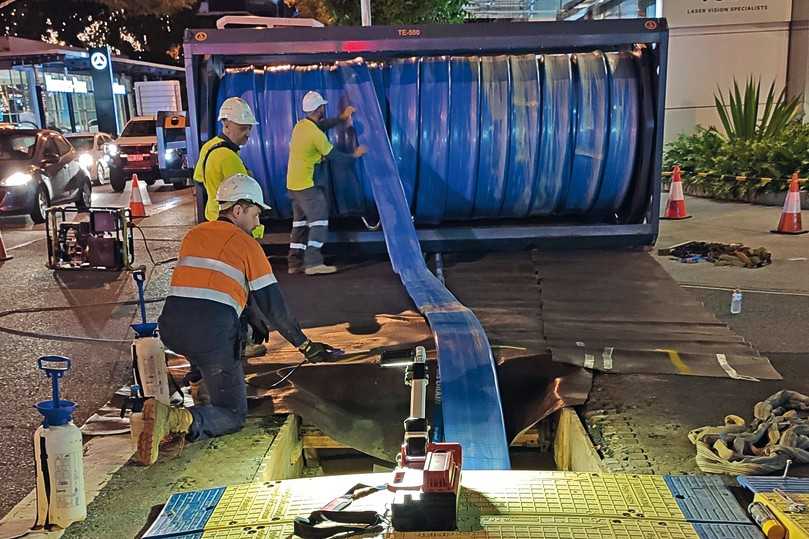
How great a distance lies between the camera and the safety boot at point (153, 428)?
3611 mm

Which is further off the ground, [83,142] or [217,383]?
[83,142]

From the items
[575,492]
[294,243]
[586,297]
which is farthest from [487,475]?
[294,243]

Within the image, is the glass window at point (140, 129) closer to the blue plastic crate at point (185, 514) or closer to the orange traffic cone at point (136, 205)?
the orange traffic cone at point (136, 205)

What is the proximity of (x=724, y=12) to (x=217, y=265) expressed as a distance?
14.9 meters

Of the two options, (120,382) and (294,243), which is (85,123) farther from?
(120,382)

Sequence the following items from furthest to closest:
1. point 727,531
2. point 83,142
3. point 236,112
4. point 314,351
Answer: point 83,142 < point 236,112 < point 314,351 < point 727,531

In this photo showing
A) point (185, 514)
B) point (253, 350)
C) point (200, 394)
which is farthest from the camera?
point (253, 350)

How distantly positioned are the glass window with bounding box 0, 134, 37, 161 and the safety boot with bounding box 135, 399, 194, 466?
1081 centimetres

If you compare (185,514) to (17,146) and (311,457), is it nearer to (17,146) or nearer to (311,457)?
(311,457)

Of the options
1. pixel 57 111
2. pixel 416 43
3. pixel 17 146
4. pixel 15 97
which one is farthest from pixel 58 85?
pixel 416 43

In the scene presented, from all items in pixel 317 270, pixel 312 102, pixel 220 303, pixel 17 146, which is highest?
pixel 312 102

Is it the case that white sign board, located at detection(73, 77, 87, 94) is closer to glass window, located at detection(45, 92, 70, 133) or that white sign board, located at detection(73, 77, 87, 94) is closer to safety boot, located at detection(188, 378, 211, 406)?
glass window, located at detection(45, 92, 70, 133)

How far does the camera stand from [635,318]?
5.79 m

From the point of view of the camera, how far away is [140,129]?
19.5 m
